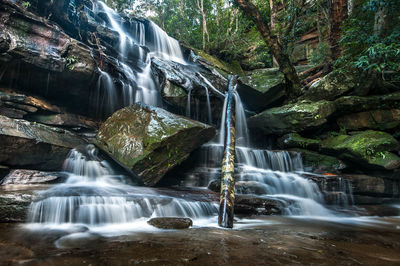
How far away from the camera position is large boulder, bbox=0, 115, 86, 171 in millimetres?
4996

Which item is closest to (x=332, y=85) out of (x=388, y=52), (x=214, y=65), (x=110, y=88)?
(x=388, y=52)

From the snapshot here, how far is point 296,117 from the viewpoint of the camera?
342 inches

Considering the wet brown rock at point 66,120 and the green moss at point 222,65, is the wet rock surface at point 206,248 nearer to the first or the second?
the wet brown rock at point 66,120

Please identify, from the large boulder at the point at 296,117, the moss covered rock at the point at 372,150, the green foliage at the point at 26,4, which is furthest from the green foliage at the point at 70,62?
the moss covered rock at the point at 372,150

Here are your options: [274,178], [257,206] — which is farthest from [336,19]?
[257,206]

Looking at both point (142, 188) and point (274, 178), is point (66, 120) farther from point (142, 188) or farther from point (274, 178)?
point (274, 178)

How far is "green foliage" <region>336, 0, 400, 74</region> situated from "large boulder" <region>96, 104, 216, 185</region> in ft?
17.6

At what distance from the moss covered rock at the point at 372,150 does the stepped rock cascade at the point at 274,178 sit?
1.16m

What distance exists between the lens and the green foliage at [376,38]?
650 cm

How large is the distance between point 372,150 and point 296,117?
268 cm

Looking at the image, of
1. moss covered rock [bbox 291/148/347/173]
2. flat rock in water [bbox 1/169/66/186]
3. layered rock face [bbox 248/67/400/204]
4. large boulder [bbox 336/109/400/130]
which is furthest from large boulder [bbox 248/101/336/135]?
flat rock in water [bbox 1/169/66/186]

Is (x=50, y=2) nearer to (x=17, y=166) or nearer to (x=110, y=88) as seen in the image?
(x=110, y=88)

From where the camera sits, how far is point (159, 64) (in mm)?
9344

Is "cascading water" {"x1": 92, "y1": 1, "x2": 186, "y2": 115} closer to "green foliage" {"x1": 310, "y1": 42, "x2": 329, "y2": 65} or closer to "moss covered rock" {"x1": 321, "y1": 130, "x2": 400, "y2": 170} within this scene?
"moss covered rock" {"x1": 321, "y1": 130, "x2": 400, "y2": 170}
